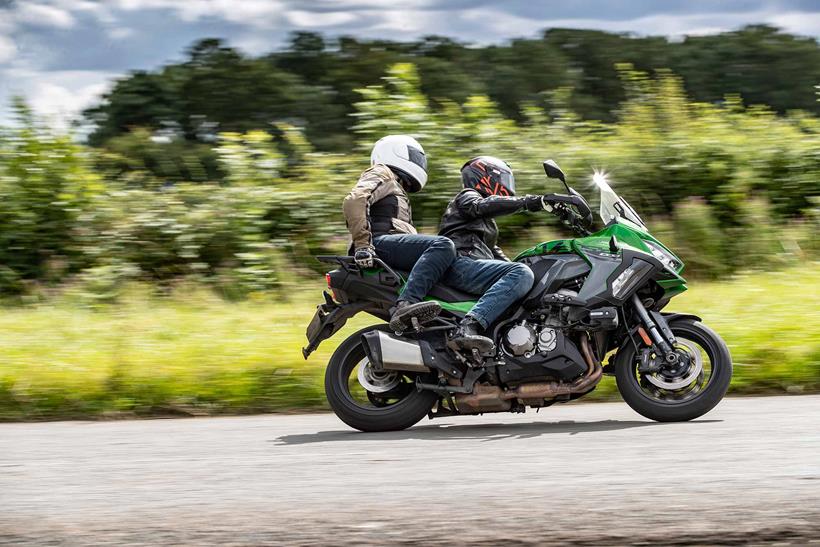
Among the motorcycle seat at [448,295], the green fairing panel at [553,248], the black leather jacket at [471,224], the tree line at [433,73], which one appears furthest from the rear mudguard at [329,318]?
the tree line at [433,73]

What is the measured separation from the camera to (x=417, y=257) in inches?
274

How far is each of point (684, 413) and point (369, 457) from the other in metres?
1.93

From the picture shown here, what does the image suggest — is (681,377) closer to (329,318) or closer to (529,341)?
(529,341)

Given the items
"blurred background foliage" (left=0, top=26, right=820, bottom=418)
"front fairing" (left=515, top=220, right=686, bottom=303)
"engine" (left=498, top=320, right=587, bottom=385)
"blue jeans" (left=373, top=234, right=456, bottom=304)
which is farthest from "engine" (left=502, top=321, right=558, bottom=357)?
"blurred background foliage" (left=0, top=26, right=820, bottom=418)

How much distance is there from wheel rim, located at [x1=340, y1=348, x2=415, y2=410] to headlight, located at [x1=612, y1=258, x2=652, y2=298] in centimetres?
135

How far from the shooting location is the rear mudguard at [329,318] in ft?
23.0

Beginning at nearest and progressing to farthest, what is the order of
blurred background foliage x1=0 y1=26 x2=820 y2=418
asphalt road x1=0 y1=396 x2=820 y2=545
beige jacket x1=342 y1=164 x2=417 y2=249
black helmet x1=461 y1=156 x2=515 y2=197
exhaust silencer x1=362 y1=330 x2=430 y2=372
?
asphalt road x1=0 y1=396 x2=820 y2=545, exhaust silencer x1=362 y1=330 x2=430 y2=372, beige jacket x1=342 y1=164 x2=417 y2=249, black helmet x1=461 y1=156 x2=515 y2=197, blurred background foliage x1=0 y1=26 x2=820 y2=418

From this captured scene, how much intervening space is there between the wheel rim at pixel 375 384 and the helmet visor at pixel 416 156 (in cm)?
126

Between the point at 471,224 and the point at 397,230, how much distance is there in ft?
1.52

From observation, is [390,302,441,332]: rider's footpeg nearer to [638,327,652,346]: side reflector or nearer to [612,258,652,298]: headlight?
[612,258,652,298]: headlight

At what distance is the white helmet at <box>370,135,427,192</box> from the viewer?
7.20 meters

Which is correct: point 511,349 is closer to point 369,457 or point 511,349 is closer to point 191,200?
point 369,457

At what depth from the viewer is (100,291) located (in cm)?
1263

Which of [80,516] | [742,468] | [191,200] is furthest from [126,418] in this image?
[191,200]
